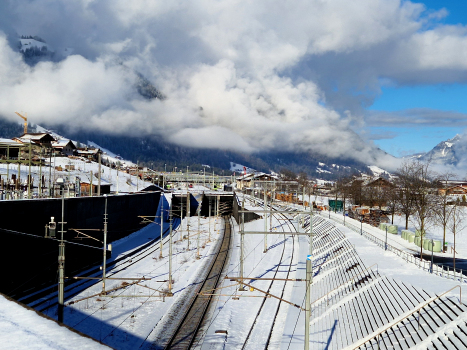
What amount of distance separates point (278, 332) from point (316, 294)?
7597 millimetres

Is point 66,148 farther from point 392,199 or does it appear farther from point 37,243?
point 37,243

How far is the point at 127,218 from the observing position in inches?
1813

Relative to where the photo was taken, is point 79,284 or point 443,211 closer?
point 79,284

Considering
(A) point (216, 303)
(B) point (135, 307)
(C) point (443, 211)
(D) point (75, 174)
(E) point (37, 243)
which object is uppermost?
(D) point (75, 174)

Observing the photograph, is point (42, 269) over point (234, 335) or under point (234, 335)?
over

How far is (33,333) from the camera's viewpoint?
10.5 meters

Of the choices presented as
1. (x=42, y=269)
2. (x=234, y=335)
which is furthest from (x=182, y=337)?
(x=42, y=269)

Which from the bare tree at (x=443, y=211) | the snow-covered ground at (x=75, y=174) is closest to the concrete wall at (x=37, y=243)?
the snow-covered ground at (x=75, y=174)

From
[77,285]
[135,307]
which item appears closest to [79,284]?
[77,285]

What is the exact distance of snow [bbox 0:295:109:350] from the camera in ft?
32.8

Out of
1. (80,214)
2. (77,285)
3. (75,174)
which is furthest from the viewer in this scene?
(75,174)

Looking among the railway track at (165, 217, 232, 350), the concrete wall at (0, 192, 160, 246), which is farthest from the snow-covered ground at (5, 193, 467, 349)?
the concrete wall at (0, 192, 160, 246)

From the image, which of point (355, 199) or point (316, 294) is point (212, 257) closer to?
point (316, 294)

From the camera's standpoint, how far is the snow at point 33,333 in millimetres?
9984
